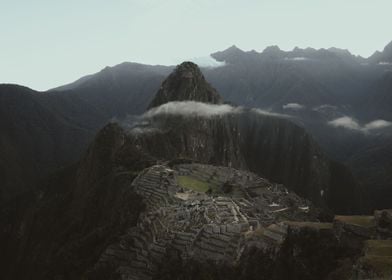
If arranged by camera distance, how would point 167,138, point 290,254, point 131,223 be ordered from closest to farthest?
point 290,254 < point 131,223 < point 167,138

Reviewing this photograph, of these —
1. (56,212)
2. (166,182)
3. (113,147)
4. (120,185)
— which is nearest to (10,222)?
(56,212)

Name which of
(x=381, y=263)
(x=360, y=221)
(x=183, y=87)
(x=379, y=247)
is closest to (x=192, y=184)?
(x=360, y=221)

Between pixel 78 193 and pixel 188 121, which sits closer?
pixel 78 193

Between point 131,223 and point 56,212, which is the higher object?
point 131,223

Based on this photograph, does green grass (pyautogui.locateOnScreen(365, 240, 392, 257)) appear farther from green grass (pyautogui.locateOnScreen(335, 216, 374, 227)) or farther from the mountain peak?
the mountain peak

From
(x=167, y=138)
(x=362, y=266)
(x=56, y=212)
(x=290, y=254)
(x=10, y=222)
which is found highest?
(x=362, y=266)

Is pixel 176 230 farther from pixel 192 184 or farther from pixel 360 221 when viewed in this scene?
pixel 192 184

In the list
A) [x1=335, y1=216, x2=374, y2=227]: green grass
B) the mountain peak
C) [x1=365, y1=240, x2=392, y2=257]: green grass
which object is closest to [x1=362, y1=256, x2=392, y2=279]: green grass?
[x1=365, y1=240, x2=392, y2=257]: green grass

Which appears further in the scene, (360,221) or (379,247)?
(360,221)

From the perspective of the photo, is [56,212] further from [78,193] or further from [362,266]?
[362,266]
